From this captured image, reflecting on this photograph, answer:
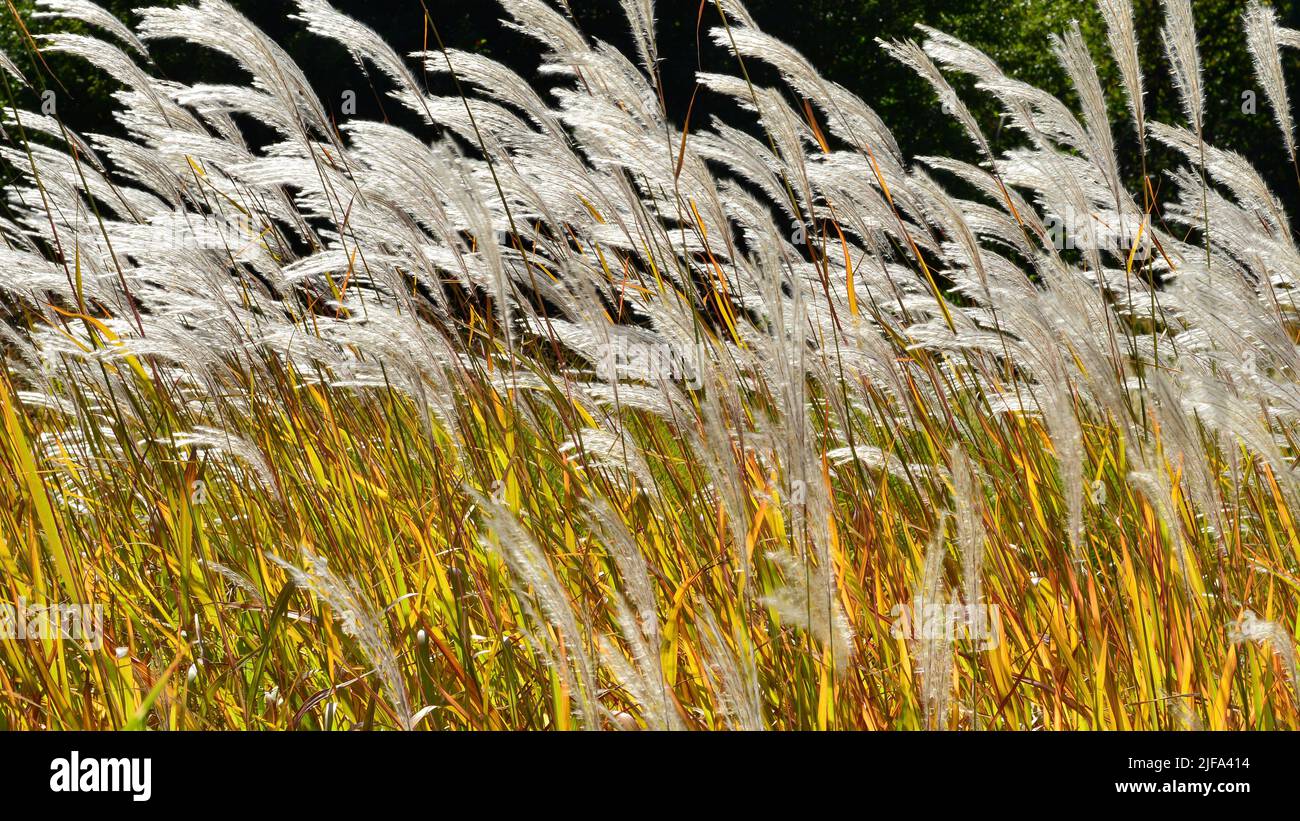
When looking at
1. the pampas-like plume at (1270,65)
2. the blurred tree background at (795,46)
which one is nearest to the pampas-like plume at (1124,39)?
the pampas-like plume at (1270,65)

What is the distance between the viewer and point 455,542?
67.1 inches

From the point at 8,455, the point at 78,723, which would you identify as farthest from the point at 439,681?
the point at 8,455

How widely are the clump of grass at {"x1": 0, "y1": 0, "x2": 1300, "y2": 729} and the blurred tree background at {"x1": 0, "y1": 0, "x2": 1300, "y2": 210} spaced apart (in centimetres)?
766

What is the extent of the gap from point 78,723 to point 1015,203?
6.15 ft

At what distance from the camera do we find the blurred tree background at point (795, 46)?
11.3 m

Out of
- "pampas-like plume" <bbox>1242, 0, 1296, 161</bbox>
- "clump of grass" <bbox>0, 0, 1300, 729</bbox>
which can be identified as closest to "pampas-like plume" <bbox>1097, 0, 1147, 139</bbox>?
"clump of grass" <bbox>0, 0, 1300, 729</bbox>

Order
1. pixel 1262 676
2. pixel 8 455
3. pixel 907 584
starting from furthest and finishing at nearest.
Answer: pixel 8 455, pixel 907 584, pixel 1262 676

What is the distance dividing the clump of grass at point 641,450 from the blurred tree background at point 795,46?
7.66m

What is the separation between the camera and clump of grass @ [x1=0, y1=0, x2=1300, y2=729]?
126cm

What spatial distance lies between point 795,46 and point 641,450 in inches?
485

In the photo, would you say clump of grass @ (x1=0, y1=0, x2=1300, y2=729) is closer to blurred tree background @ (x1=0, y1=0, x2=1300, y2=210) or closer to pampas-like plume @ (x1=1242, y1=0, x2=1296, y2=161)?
pampas-like plume @ (x1=1242, y1=0, x2=1296, y2=161)

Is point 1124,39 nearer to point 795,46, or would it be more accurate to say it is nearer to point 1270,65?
point 1270,65

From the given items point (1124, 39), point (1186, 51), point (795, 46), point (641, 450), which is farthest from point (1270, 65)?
point (795, 46)
